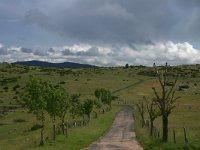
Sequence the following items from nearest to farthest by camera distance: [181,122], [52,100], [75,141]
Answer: [75,141] → [52,100] → [181,122]

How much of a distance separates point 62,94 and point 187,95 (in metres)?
103

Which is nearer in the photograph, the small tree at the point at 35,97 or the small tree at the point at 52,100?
the small tree at the point at 35,97

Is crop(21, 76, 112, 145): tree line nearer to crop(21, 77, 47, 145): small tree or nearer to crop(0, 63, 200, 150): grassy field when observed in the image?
crop(21, 77, 47, 145): small tree

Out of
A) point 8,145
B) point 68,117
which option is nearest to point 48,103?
point 8,145

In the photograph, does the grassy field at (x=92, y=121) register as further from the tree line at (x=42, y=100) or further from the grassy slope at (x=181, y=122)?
the tree line at (x=42, y=100)

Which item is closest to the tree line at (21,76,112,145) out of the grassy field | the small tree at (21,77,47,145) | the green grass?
the small tree at (21,77,47,145)

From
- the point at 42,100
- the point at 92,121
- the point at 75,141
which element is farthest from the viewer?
the point at 92,121

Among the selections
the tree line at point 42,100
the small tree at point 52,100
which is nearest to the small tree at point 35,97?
the tree line at point 42,100

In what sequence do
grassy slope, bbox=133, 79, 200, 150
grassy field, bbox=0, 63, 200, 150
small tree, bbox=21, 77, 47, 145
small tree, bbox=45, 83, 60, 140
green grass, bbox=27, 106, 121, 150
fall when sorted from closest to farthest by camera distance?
1. grassy slope, bbox=133, 79, 200, 150
2. green grass, bbox=27, 106, 121, 150
3. grassy field, bbox=0, 63, 200, 150
4. small tree, bbox=21, 77, 47, 145
5. small tree, bbox=45, 83, 60, 140

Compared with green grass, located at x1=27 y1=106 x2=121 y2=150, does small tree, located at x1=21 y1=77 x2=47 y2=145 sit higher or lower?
higher

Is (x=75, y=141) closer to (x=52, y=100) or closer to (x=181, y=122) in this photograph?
(x=52, y=100)

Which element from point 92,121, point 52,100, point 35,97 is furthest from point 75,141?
point 92,121

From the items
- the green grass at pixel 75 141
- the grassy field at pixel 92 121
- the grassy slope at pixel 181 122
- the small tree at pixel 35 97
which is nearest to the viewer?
the grassy slope at pixel 181 122

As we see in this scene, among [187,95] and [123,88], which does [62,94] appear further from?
[123,88]
